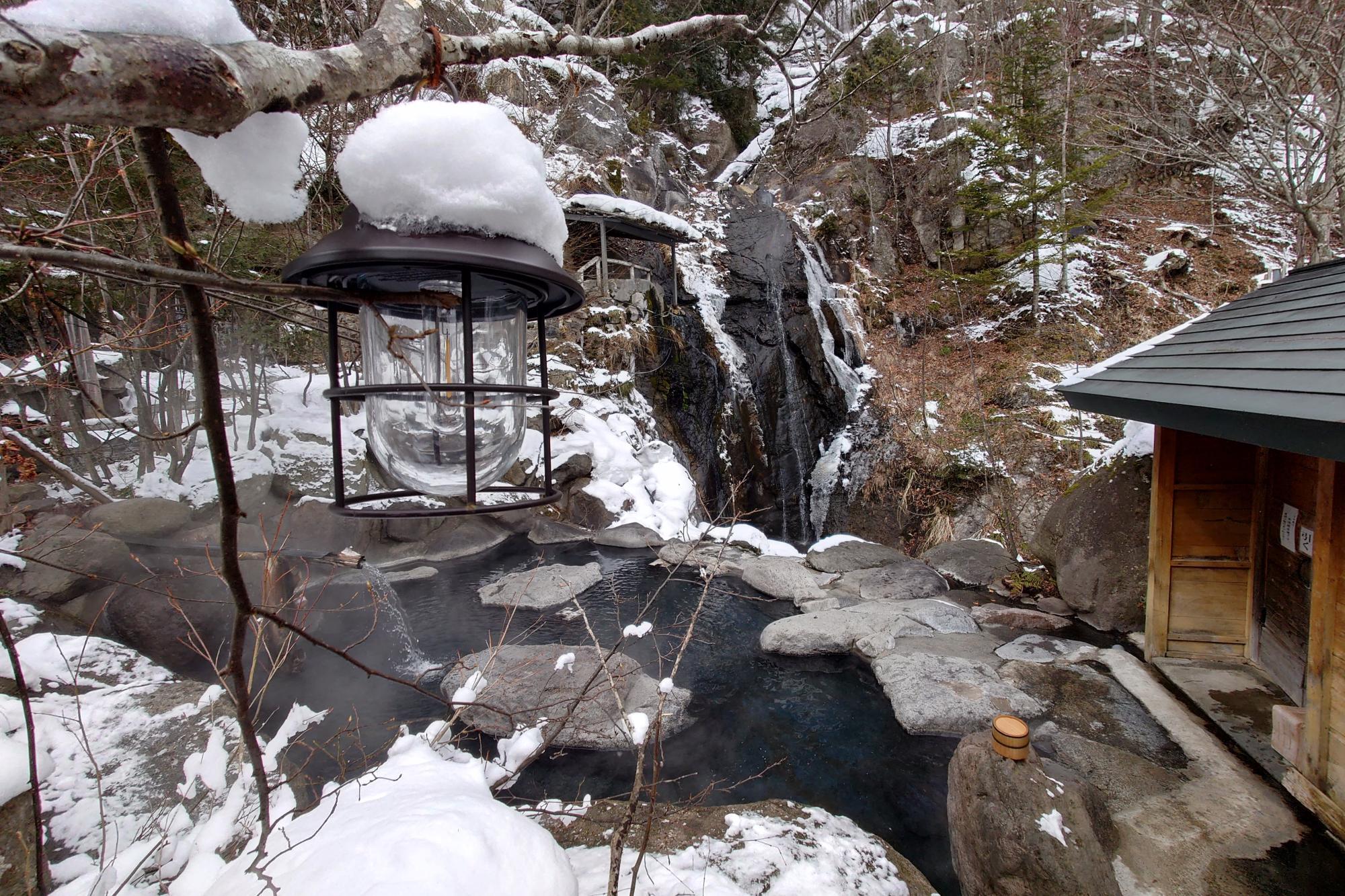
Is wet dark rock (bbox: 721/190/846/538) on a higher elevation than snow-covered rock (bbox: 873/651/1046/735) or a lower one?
higher

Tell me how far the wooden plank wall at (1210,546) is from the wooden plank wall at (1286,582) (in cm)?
14

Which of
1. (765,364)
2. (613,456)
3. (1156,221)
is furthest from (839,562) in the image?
(1156,221)

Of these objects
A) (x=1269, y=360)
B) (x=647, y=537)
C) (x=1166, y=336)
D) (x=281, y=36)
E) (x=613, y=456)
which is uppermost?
(x=281, y=36)

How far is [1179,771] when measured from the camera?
3.03 m

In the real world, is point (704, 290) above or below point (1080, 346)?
above

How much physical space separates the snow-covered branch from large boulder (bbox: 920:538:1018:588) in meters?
6.83

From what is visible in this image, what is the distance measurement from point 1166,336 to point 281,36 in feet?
28.4

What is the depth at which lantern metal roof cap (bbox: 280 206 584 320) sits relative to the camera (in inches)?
32.7

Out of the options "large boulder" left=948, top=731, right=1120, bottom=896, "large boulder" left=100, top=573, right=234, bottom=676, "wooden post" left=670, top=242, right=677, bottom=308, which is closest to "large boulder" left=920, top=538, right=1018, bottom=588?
"large boulder" left=948, top=731, right=1120, bottom=896

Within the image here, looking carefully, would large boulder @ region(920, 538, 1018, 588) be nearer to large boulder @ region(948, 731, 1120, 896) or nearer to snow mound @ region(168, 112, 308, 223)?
large boulder @ region(948, 731, 1120, 896)

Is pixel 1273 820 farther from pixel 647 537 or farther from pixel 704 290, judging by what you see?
pixel 704 290

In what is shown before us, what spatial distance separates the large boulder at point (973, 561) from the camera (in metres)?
6.14

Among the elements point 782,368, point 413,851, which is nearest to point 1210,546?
point 413,851

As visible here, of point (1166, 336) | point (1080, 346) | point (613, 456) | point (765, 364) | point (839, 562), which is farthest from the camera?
point (765, 364)
